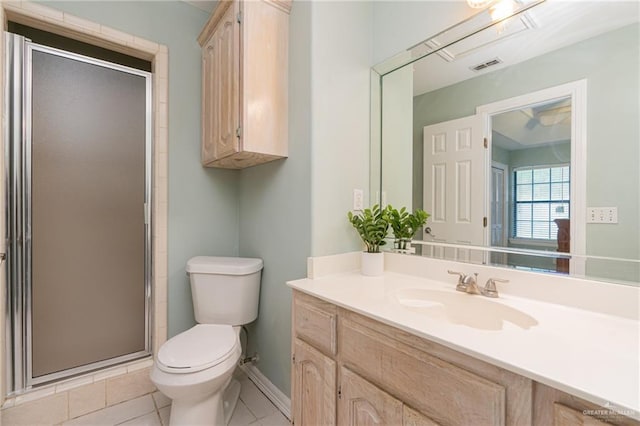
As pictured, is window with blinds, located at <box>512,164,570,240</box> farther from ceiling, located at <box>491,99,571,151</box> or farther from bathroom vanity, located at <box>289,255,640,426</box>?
bathroom vanity, located at <box>289,255,640,426</box>

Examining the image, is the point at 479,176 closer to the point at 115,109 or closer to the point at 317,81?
the point at 317,81

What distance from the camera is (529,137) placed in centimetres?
114

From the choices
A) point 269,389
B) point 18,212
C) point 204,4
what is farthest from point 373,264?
point 204,4

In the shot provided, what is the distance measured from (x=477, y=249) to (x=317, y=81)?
1.08 m

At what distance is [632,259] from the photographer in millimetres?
919

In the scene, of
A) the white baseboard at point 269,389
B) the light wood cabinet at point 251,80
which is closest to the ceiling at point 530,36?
the light wood cabinet at point 251,80

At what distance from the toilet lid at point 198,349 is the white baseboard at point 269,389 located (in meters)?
0.41

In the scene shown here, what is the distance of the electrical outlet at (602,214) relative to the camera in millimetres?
953

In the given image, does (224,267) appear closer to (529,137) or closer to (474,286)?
(474,286)

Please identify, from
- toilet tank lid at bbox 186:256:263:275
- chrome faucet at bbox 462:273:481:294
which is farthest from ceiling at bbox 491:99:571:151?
toilet tank lid at bbox 186:256:263:275

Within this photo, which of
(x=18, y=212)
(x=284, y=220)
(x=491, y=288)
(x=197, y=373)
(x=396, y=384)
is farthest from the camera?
Answer: (x=284, y=220)

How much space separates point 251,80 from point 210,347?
131 cm

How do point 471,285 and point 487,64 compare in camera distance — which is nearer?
point 471,285

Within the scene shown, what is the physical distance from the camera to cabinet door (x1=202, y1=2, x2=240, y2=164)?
1.44 metres
